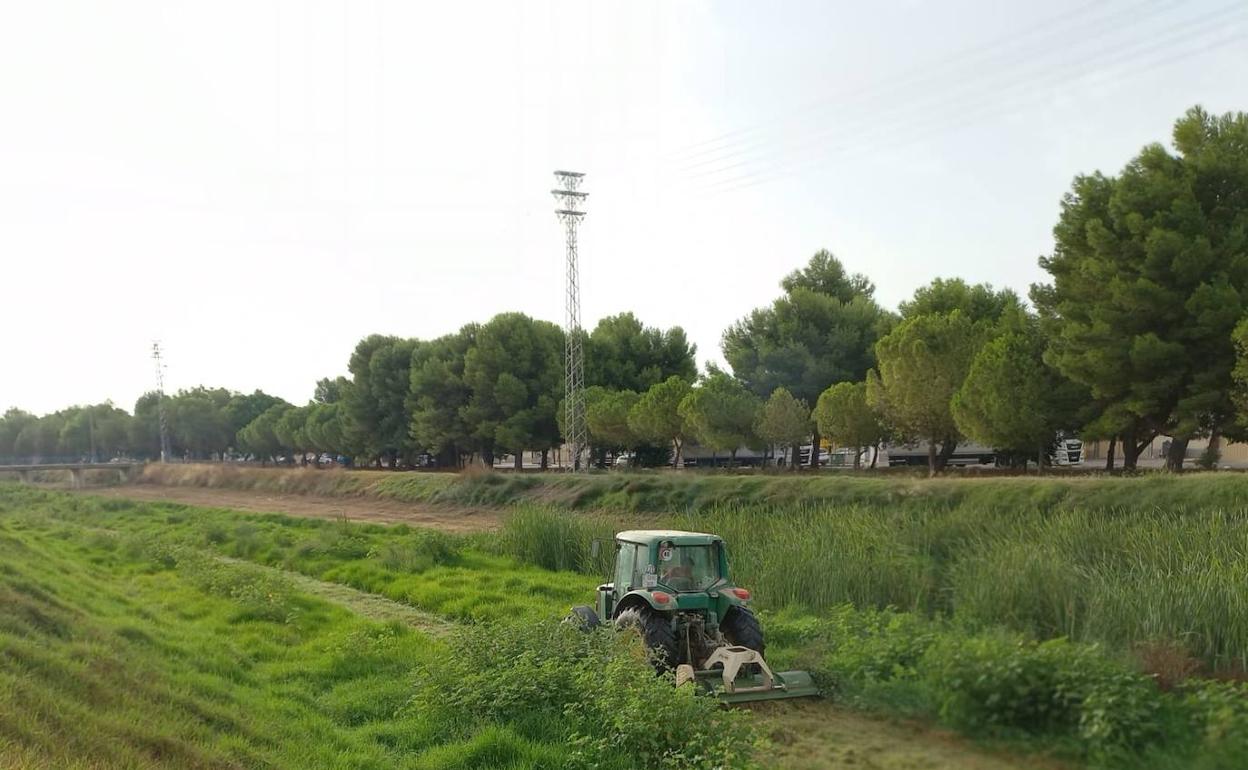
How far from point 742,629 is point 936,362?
3126 cm

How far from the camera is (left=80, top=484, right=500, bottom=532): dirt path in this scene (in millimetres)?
42406

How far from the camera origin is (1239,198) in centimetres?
3142

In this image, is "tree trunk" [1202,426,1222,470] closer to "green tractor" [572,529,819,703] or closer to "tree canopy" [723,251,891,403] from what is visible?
"tree canopy" [723,251,891,403]

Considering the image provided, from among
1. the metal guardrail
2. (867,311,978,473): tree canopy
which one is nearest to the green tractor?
(867,311,978,473): tree canopy

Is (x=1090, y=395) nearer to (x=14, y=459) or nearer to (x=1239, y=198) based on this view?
(x=1239, y=198)

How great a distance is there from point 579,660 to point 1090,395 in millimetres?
32232

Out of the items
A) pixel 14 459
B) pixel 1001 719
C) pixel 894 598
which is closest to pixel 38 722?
pixel 1001 719

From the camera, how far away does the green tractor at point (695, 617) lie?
9953 millimetres

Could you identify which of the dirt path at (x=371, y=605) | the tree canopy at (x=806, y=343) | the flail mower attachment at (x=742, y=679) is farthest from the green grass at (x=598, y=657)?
the tree canopy at (x=806, y=343)

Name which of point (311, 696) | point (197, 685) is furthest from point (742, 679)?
point (197, 685)

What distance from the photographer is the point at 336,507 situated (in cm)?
5534

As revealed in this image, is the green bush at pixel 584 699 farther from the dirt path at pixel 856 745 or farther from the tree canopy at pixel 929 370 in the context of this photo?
the tree canopy at pixel 929 370

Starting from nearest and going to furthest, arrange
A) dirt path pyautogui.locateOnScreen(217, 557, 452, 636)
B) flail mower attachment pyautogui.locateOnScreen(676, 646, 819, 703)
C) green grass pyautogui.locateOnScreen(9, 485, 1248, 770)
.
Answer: green grass pyautogui.locateOnScreen(9, 485, 1248, 770) < flail mower attachment pyautogui.locateOnScreen(676, 646, 819, 703) < dirt path pyautogui.locateOnScreen(217, 557, 452, 636)

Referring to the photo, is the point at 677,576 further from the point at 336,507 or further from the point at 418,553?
the point at 336,507
